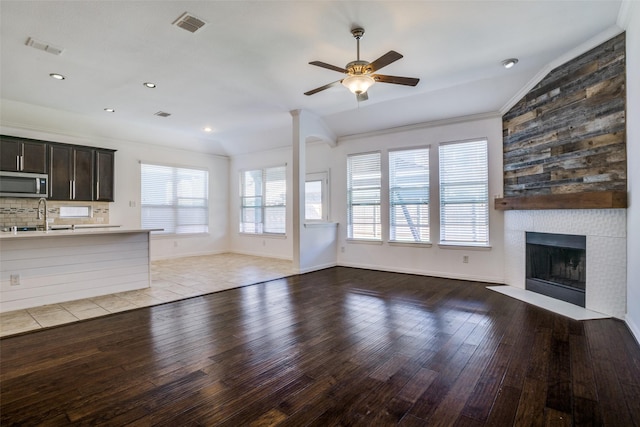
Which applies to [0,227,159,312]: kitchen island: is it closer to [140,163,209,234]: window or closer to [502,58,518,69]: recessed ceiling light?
[140,163,209,234]: window

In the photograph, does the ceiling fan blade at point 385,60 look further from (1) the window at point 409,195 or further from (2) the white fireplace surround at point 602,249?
(1) the window at point 409,195

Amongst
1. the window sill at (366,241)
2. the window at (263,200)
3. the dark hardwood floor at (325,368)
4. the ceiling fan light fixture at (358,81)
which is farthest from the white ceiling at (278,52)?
the dark hardwood floor at (325,368)

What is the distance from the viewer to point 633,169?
9.78 feet

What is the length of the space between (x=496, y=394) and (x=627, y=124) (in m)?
3.03

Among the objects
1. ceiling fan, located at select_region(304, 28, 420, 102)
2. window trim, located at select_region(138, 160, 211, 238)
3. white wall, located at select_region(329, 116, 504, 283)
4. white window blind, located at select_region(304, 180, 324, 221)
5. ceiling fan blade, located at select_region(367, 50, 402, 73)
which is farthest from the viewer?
window trim, located at select_region(138, 160, 211, 238)

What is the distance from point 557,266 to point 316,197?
456 cm

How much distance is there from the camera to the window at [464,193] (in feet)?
17.2

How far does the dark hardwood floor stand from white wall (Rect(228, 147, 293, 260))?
4.18 m

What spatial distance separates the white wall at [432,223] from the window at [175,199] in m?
3.92

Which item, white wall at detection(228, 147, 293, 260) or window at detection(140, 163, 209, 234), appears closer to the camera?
window at detection(140, 163, 209, 234)

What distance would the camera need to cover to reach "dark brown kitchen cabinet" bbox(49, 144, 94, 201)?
601cm

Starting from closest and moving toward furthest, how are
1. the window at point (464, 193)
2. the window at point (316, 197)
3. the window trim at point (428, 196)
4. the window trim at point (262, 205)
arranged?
the window at point (464, 193), the window trim at point (428, 196), the window at point (316, 197), the window trim at point (262, 205)

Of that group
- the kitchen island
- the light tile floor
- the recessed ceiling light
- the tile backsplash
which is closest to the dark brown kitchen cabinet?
the tile backsplash

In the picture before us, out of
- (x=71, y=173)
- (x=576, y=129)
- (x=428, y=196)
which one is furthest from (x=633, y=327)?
(x=71, y=173)
